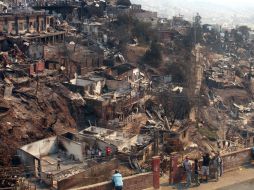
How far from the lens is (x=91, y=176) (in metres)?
15.2

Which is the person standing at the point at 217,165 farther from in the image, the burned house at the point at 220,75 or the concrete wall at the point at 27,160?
the burned house at the point at 220,75

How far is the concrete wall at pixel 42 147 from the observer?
1770 cm

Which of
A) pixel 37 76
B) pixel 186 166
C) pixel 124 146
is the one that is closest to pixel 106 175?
pixel 124 146

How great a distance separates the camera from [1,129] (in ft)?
61.9

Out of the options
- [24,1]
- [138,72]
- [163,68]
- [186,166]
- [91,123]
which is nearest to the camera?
[186,166]

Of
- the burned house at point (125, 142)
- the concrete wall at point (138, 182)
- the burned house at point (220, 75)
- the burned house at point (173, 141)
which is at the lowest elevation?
the burned house at point (220, 75)

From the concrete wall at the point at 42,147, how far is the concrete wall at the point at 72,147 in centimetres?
30

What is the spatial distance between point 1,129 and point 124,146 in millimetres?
4911

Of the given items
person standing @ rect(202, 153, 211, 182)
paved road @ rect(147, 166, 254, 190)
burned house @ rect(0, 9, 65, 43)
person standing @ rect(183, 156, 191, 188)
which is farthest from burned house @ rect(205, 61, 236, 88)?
person standing @ rect(183, 156, 191, 188)

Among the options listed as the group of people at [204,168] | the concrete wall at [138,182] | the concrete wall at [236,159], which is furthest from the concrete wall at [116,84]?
the concrete wall at [138,182]

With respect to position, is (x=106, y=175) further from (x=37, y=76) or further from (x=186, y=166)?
(x=37, y=76)

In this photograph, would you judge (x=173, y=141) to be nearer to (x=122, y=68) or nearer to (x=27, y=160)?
(x=27, y=160)

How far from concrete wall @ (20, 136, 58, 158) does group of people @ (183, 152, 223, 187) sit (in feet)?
25.0

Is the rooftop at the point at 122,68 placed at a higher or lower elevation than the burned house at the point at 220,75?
higher
